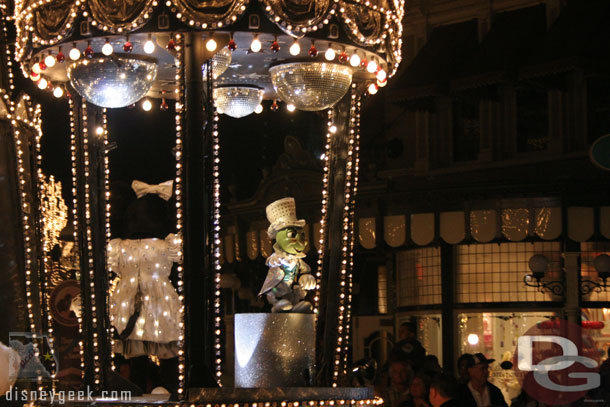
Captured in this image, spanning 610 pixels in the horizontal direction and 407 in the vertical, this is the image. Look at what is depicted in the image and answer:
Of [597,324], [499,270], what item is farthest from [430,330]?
[597,324]

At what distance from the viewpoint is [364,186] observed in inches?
782

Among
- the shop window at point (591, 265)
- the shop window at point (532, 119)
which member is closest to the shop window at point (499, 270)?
the shop window at point (591, 265)

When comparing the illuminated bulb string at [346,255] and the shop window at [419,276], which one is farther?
the shop window at [419,276]

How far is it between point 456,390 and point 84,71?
399 centimetres

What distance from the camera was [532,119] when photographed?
19703 mm

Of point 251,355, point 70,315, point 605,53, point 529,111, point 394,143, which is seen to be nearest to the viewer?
point 251,355

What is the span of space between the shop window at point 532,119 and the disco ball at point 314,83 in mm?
11293

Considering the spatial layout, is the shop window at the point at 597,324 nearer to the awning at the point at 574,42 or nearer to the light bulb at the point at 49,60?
the awning at the point at 574,42

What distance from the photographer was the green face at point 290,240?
355 inches

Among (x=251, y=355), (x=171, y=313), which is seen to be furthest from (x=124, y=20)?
(x=171, y=313)

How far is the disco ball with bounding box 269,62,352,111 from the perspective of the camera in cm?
859

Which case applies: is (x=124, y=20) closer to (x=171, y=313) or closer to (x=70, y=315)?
(x=171, y=313)

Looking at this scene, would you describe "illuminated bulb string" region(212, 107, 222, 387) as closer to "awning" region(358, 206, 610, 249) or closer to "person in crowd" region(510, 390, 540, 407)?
"person in crowd" region(510, 390, 540, 407)

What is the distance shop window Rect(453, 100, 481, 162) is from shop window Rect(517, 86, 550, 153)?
0.89 meters
